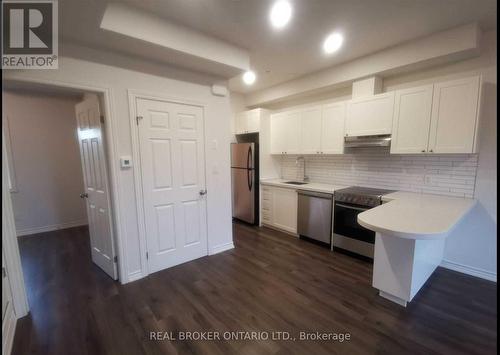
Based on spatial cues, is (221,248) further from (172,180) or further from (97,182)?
(97,182)

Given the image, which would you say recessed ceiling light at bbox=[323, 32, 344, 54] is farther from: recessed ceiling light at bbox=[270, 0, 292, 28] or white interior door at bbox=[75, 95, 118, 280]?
white interior door at bbox=[75, 95, 118, 280]

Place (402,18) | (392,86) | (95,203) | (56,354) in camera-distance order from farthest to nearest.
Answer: (392,86), (95,203), (402,18), (56,354)

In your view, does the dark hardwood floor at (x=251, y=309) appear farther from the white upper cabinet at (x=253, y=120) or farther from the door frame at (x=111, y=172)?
the white upper cabinet at (x=253, y=120)

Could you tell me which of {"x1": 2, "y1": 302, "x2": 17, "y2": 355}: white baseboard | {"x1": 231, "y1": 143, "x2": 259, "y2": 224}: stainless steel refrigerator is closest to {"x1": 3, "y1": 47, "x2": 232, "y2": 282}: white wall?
{"x1": 2, "y1": 302, "x2": 17, "y2": 355}: white baseboard

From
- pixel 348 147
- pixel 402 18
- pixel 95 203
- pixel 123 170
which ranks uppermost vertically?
pixel 402 18

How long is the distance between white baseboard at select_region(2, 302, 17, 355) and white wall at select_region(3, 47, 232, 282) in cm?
87

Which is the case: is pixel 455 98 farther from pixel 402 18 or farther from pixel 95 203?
pixel 95 203

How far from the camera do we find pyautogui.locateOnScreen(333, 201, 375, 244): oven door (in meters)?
3.08

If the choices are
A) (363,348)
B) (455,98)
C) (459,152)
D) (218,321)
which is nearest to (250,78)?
(455,98)

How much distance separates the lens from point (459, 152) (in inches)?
102

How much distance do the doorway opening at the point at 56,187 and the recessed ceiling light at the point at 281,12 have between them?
2.13 m

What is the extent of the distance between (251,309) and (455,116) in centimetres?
290

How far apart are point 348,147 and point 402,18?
1692mm

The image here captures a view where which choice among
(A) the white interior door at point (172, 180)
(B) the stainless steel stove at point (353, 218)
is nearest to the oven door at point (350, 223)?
(B) the stainless steel stove at point (353, 218)
